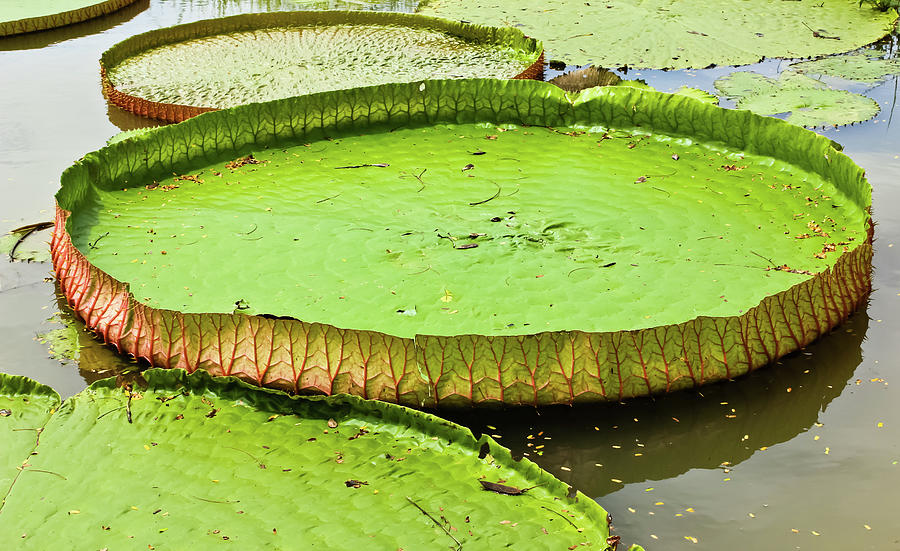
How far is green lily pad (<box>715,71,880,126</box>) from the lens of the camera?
457 cm

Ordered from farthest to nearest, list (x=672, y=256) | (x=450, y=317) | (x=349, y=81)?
(x=349, y=81), (x=672, y=256), (x=450, y=317)

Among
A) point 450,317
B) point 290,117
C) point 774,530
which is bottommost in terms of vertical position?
point 774,530

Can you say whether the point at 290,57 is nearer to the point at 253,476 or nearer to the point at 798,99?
the point at 798,99

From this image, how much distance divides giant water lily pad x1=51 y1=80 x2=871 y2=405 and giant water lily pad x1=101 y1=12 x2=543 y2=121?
108 cm

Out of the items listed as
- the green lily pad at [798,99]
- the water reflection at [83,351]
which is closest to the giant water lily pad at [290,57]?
the green lily pad at [798,99]

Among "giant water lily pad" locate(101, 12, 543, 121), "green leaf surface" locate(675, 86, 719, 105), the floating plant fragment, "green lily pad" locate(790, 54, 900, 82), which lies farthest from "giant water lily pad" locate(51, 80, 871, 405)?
"green lily pad" locate(790, 54, 900, 82)

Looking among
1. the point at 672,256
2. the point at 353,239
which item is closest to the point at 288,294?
the point at 353,239

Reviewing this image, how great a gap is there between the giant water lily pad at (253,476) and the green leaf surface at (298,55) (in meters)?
3.11

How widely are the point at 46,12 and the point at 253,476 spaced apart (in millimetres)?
7093

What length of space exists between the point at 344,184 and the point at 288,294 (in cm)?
95

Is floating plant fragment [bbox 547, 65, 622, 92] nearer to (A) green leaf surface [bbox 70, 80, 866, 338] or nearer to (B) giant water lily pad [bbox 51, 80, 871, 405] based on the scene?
(B) giant water lily pad [bbox 51, 80, 871, 405]

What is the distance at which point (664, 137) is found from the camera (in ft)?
13.0

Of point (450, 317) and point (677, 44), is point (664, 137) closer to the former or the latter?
point (450, 317)

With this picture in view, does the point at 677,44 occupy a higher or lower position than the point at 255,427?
higher
